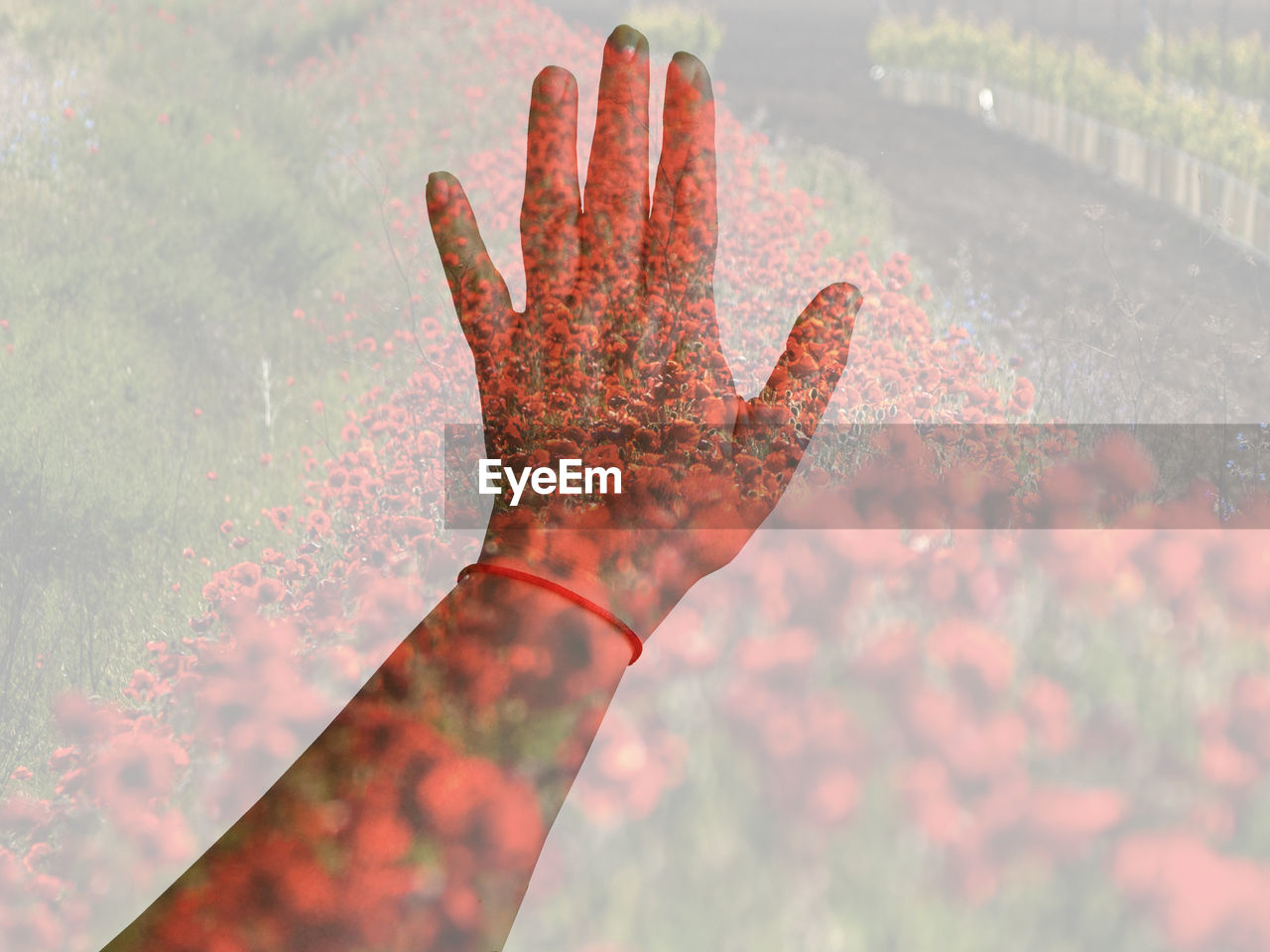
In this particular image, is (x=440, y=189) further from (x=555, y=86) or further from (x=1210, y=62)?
(x=1210, y=62)

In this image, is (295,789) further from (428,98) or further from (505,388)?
(428,98)

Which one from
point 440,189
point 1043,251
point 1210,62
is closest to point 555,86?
point 440,189

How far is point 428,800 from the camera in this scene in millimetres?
1033

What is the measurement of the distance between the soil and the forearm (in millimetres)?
2059

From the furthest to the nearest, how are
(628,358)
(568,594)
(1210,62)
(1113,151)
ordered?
(1210,62)
(1113,151)
(628,358)
(568,594)

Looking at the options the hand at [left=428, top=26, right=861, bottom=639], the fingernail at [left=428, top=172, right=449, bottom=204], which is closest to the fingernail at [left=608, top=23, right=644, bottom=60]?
the hand at [left=428, top=26, right=861, bottom=639]

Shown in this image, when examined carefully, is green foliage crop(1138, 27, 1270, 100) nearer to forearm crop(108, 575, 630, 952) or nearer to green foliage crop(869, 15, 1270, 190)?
green foliage crop(869, 15, 1270, 190)

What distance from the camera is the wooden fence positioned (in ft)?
16.0

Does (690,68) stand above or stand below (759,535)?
above

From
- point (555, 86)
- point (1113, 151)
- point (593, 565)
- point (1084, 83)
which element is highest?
point (555, 86)

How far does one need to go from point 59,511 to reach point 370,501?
0.95 m

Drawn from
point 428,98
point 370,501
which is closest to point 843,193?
point 428,98

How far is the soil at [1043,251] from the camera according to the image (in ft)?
10.3

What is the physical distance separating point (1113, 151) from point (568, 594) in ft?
19.6
